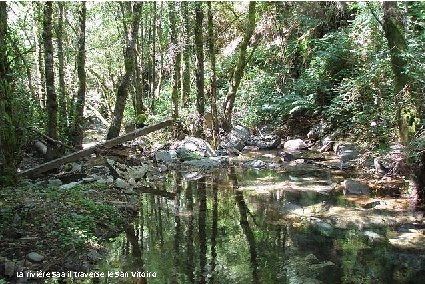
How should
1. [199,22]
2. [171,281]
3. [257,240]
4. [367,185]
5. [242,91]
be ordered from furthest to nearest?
[242,91] → [199,22] → [367,185] → [257,240] → [171,281]

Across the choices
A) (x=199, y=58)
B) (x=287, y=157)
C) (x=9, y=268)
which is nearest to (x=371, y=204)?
(x=287, y=157)

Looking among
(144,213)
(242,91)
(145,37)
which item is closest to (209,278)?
(144,213)

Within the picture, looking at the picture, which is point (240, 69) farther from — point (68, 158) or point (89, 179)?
point (89, 179)

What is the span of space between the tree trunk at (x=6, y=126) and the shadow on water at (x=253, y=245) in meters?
2.41

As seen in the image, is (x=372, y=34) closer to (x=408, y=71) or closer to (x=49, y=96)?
(x=408, y=71)

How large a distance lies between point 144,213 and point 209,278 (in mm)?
3086

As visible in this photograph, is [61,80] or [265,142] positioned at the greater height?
[61,80]

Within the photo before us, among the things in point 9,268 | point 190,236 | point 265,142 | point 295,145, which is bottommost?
point 190,236

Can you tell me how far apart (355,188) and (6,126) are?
687 cm

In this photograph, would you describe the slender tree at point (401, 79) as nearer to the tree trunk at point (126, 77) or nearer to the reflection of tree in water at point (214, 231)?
the reflection of tree in water at point (214, 231)

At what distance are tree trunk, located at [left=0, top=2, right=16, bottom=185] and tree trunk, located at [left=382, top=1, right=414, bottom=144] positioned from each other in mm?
7050

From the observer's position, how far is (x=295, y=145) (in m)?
15.8

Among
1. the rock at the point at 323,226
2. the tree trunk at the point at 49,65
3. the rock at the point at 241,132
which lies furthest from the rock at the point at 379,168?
the tree trunk at the point at 49,65

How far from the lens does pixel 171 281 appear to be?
504cm
